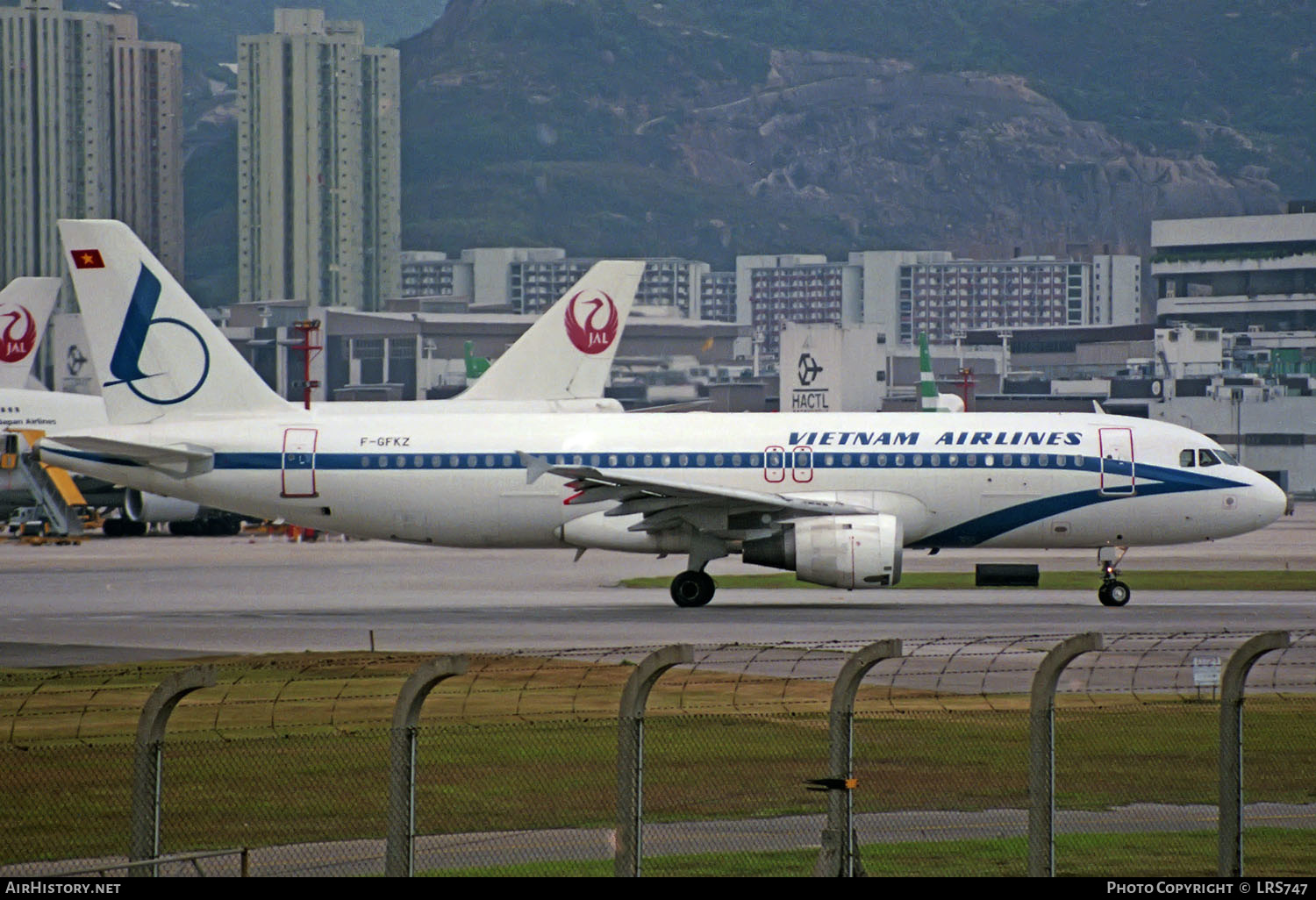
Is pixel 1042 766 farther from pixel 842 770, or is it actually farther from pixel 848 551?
pixel 848 551

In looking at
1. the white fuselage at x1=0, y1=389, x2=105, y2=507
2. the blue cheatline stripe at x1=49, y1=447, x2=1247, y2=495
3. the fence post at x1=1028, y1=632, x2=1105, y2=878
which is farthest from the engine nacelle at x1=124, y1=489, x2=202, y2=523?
the fence post at x1=1028, y1=632, x2=1105, y2=878

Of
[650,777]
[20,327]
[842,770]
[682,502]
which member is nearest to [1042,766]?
[842,770]

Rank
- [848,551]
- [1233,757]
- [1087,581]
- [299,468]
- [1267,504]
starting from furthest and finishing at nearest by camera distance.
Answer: [1087,581] < [299,468] < [1267,504] < [848,551] < [1233,757]

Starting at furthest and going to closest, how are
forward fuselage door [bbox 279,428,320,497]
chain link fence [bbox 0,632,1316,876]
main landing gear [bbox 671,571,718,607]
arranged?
forward fuselage door [bbox 279,428,320,497], main landing gear [bbox 671,571,718,607], chain link fence [bbox 0,632,1316,876]

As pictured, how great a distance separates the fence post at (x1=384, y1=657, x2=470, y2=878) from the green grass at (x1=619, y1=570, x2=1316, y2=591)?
30.4m

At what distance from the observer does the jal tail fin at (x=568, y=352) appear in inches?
2302

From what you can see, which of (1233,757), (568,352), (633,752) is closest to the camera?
(633,752)

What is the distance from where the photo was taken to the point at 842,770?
504 inches

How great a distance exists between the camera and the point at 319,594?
42688 millimetres

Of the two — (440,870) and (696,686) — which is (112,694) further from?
(440,870)

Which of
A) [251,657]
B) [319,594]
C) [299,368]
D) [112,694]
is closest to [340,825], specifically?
[112,694]

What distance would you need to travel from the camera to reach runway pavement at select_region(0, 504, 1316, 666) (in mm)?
31219

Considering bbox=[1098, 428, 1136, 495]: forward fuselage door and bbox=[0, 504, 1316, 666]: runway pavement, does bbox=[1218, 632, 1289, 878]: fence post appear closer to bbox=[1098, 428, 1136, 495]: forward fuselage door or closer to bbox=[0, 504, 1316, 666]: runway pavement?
bbox=[0, 504, 1316, 666]: runway pavement

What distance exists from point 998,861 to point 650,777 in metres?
4.03
